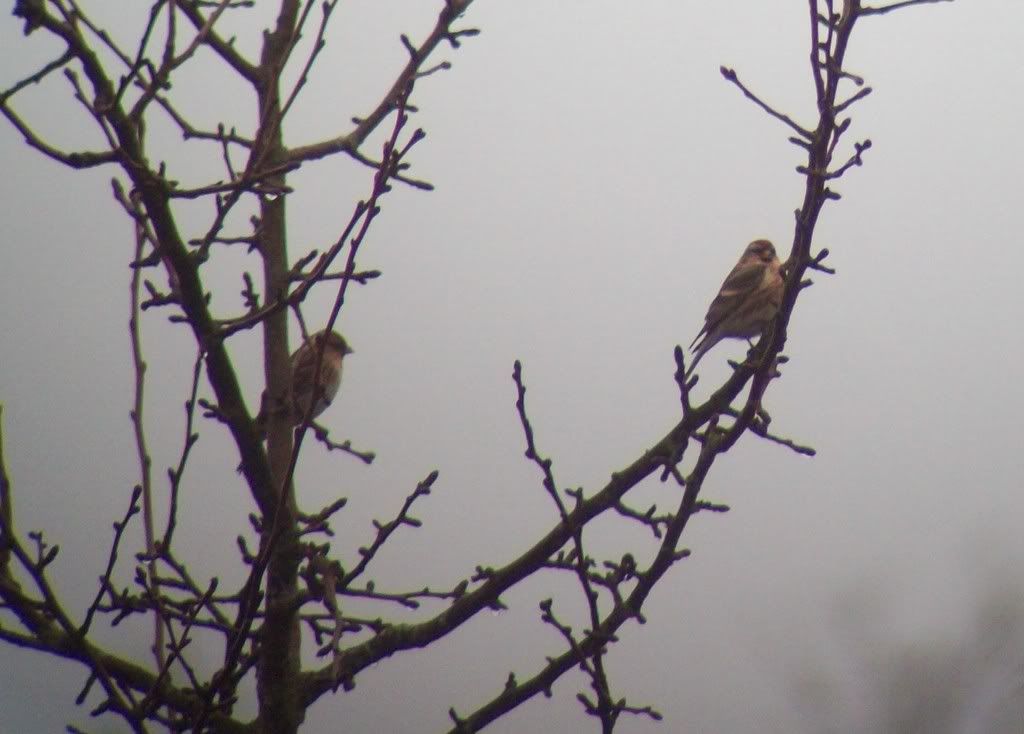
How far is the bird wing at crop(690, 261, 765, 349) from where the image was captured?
399 cm

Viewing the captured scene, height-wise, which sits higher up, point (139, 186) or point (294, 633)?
point (139, 186)

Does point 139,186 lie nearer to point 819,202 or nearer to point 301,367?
point 819,202

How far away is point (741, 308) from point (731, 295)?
0.19 feet

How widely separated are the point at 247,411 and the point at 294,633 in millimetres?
487

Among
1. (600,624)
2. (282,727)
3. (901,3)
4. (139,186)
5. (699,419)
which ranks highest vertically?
(139,186)

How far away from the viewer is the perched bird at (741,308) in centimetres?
400

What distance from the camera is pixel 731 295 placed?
4.02 meters

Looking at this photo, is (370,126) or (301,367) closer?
(370,126)

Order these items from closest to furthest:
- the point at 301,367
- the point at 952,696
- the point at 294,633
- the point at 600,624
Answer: the point at 600,624
the point at 294,633
the point at 952,696
the point at 301,367

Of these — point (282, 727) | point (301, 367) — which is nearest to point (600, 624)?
point (282, 727)

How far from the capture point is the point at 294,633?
6.34 feet

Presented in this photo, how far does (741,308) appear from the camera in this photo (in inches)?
158

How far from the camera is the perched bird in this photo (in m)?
4.00

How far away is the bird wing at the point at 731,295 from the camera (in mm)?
3994
